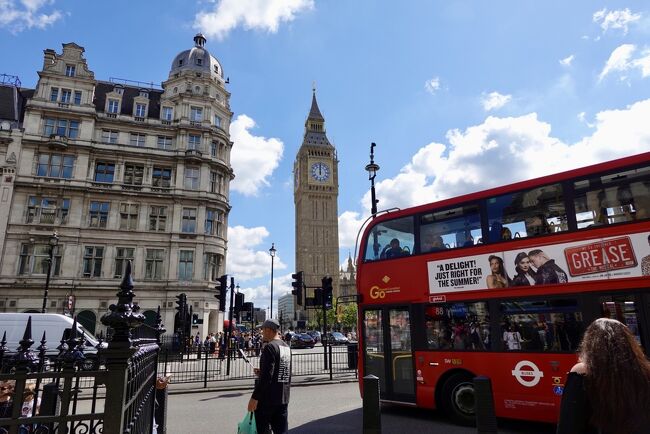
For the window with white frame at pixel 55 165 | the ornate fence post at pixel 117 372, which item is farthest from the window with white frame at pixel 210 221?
the ornate fence post at pixel 117 372

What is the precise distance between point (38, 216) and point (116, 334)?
3498 cm

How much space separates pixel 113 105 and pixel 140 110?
2.17 metres

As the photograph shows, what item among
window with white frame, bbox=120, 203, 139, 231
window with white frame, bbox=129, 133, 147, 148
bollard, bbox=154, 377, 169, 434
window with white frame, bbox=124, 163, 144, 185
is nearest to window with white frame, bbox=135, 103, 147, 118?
window with white frame, bbox=129, 133, 147, 148

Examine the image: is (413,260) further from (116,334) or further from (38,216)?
(38,216)

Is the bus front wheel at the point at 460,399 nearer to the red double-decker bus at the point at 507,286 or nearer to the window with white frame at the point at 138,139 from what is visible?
the red double-decker bus at the point at 507,286

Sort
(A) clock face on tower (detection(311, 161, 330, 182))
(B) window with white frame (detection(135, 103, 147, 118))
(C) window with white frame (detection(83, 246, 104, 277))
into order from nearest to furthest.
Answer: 1. (C) window with white frame (detection(83, 246, 104, 277))
2. (B) window with white frame (detection(135, 103, 147, 118))
3. (A) clock face on tower (detection(311, 161, 330, 182))

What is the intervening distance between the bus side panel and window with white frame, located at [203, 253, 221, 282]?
90.2ft

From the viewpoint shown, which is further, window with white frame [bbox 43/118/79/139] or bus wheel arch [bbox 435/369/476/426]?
window with white frame [bbox 43/118/79/139]

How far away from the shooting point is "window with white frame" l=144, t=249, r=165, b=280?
32.5 metres

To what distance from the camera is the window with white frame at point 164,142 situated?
116ft

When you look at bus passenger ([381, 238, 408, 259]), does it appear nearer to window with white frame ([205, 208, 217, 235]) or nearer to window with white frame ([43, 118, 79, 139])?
window with white frame ([205, 208, 217, 235])

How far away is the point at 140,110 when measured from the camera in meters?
36.5

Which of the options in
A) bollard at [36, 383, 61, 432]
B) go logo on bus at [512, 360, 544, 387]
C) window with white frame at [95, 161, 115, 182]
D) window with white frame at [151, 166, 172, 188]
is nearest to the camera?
bollard at [36, 383, 61, 432]

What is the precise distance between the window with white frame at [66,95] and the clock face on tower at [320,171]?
83.0 meters
